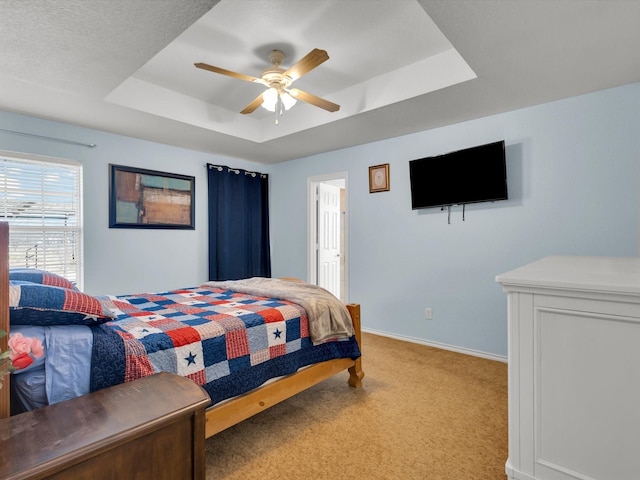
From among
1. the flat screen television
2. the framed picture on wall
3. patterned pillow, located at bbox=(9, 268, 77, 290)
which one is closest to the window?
the framed picture on wall

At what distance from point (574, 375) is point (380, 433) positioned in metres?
1.20

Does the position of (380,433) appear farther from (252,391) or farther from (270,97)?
(270,97)

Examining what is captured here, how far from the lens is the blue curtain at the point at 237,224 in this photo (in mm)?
4566

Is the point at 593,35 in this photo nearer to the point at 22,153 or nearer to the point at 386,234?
the point at 386,234

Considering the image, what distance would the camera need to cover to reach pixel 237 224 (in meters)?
4.84

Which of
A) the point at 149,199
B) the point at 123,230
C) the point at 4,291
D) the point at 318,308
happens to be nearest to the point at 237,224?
the point at 149,199

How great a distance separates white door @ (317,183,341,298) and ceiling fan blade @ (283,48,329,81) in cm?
258

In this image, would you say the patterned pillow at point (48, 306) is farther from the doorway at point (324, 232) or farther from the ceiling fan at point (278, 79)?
the doorway at point (324, 232)

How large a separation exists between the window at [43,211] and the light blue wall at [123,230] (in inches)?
3.8

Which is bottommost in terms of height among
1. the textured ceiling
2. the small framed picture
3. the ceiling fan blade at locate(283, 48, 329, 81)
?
the small framed picture

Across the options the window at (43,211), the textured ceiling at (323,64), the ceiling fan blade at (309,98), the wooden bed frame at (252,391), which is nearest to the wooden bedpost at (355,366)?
the wooden bed frame at (252,391)

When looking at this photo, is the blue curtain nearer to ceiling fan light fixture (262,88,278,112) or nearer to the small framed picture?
the small framed picture

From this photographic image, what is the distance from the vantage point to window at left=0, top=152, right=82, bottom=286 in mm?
3119

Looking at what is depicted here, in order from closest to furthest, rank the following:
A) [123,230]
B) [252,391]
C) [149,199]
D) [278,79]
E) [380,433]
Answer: [252,391] < [380,433] < [278,79] < [123,230] < [149,199]
